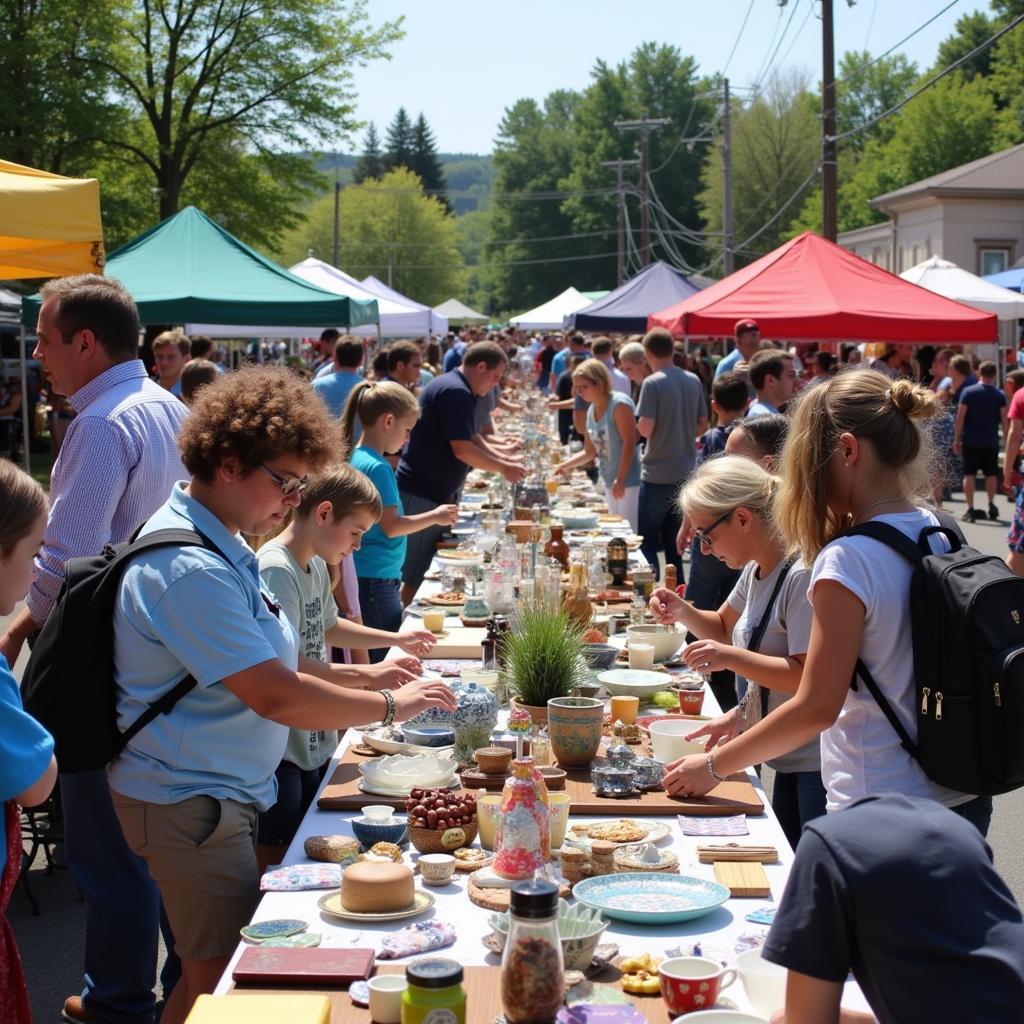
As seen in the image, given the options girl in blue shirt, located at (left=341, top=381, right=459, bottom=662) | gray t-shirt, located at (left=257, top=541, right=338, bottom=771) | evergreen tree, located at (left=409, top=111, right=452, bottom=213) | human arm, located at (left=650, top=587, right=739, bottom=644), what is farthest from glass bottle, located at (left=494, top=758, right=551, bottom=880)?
evergreen tree, located at (left=409, top=111, right=452, bottom=213)

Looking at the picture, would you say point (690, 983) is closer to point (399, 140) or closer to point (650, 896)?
point (650, 896)

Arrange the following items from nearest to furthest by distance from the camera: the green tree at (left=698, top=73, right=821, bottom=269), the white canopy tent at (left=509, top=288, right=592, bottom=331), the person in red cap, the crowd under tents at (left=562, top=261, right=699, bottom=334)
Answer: the person in red cap
the crowd under tents at (left=562, top=261, right=699, bottom=334)
the white canopy tent at (left=509, top=288, right=592, bottom=331)
the green tree at (left=698, top=73, right=821, bottom=269)

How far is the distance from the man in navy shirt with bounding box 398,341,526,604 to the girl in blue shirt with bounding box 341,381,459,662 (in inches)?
58.9

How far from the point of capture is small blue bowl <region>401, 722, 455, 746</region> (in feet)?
12.4

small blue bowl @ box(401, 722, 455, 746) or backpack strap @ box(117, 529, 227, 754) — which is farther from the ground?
backpack strap @ box(117, 529, 227, 754)

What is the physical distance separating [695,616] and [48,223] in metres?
3.06

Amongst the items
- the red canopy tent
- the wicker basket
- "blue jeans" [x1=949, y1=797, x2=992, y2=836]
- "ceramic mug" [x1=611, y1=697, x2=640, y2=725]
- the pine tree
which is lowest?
the wicker basket

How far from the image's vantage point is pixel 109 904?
10.7 ft

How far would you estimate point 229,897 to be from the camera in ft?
9.16

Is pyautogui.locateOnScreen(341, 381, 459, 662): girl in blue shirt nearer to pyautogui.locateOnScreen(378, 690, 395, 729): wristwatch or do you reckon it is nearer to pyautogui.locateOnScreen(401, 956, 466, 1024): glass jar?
pyautogui.locateOnScreen(378, 690, 395, 729): wristwatch

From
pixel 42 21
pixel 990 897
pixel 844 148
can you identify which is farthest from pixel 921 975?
pixel 844 148

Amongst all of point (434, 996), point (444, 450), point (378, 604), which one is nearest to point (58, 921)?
point (378, 604)

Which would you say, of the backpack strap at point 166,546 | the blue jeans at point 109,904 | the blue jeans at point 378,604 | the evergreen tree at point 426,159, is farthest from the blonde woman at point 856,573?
the evergreen tree at point 426,159

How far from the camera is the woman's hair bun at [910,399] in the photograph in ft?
8.77
